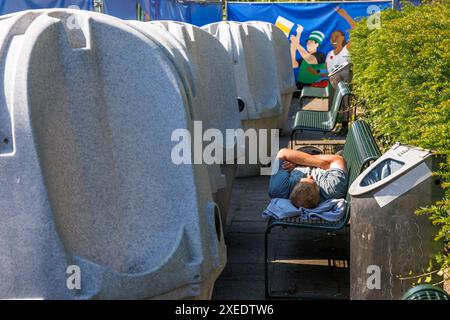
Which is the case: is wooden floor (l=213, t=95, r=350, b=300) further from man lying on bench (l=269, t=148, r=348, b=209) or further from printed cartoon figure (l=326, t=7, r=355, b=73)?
printed cartoon figure (l=326, t=7, r=355, b=73)

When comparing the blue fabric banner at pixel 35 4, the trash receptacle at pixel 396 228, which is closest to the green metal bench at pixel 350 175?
the trash receptacle at pixel 396 228

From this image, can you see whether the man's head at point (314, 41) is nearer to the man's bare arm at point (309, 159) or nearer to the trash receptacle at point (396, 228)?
the man's bare arm at point (309, 159)

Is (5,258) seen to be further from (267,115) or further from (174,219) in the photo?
(267,115)

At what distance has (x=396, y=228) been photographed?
14.4 feet

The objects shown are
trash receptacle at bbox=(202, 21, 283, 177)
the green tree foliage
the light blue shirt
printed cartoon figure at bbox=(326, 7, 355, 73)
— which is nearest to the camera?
the green tree foliage

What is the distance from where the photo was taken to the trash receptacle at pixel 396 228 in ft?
14.3

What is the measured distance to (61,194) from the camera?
3.60 m

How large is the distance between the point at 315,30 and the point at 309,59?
31.6 inches

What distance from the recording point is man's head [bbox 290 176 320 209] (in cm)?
598

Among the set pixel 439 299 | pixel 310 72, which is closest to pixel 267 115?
pixel 439 299

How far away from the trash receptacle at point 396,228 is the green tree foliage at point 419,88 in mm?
99

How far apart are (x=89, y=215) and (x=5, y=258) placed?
17.2 inches

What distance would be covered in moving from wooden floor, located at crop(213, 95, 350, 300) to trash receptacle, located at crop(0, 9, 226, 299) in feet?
6.32

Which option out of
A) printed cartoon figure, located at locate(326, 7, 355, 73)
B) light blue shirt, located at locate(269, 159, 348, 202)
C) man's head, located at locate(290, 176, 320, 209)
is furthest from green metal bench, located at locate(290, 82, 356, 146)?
printed cartoon figure, located at locate(326, 7, 355, 73)
